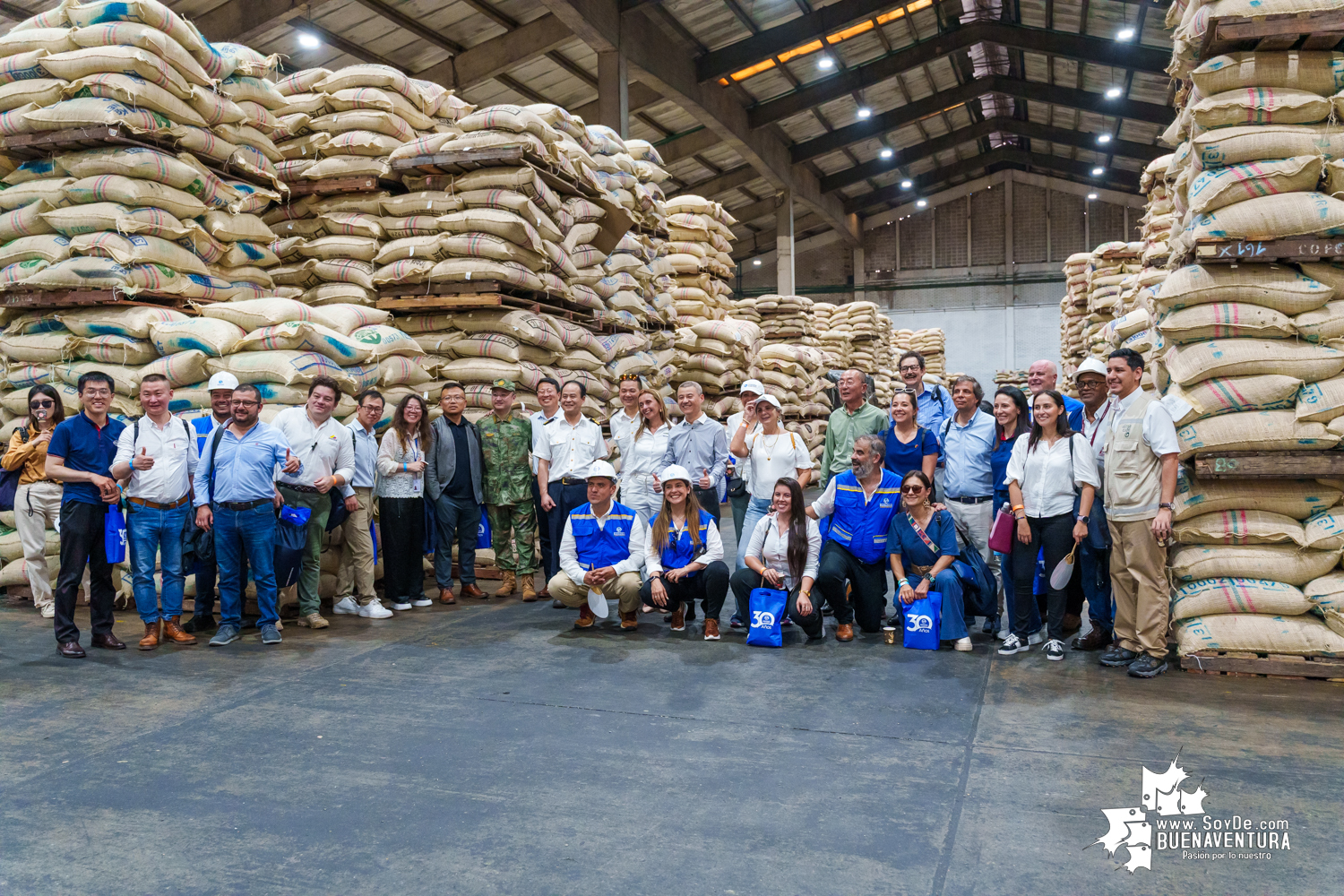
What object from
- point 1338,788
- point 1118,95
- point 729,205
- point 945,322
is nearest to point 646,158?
point 1338,788

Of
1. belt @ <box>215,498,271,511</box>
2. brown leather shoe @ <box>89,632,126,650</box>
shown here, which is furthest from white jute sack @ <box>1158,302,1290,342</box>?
brown leather shoe @ <box>89,632,126,650</box>

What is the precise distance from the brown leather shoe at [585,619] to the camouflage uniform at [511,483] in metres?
1.33

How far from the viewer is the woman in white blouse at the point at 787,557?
589 cm

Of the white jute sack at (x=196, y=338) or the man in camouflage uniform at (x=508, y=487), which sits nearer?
the white jute sack at (x=196, y=338)

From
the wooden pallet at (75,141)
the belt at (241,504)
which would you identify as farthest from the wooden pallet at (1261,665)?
the wooden pallet at (75,141)

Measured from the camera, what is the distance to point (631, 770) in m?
3.74

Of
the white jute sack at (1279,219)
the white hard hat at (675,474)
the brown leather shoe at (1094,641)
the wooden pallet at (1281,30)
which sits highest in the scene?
the wooden pallet at (1281,30)

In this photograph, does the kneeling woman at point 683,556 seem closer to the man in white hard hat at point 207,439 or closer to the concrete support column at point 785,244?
the man in white hard hat at point 207,439

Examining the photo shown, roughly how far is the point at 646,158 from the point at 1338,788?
1029 cm

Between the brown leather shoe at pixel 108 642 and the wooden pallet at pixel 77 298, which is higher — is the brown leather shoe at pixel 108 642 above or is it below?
below

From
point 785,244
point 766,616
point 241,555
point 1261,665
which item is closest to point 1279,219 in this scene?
point 1261,665

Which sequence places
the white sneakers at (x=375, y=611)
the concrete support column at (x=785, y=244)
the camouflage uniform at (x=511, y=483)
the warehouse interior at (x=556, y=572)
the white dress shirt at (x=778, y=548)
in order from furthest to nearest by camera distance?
the concrete support column at (x=785, y=244)
the camouflage uniform at (x=511, y=483)
the white sneakers at (x=375, y=611)
the white dress shirt at (x=778, y=548)
the warehouse interior at (x=556, y=572)

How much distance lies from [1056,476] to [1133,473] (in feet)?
1.39

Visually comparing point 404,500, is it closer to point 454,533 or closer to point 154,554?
point 454,533
